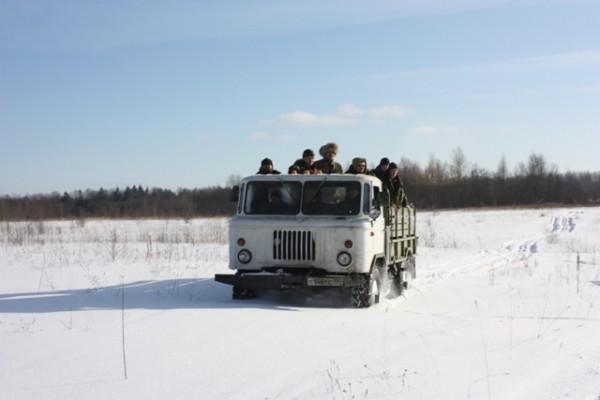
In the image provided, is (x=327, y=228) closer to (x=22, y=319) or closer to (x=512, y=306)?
(x=512, y=306)

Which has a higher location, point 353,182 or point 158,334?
point 353,182

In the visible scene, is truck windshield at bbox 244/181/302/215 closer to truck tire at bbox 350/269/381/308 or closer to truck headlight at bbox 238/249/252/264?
truck headlight at bbox 238/249/252/264

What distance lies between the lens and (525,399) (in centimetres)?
530

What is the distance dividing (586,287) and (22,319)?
31.8 ft

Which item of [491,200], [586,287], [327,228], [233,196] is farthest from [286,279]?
[491,200]

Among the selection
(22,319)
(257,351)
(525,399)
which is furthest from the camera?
(22,319)

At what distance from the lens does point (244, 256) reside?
1077cm

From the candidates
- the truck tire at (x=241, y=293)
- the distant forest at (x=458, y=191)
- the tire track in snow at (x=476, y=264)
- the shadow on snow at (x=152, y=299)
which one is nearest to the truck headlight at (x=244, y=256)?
the truck tire at (x=241, y=293)

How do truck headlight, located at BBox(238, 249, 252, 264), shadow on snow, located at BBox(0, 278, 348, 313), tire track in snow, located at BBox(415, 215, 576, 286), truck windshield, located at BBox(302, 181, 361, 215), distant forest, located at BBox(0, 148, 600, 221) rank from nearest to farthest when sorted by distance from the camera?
shadow on snow, located at BBox(0, 278, 348, 313) < truck headlight, located at BBox(238, 249, 252, 264) < truck windshield, located at BBox(302, 181, 361, 215) < tire track in snow, located at BBox(415, 215, 576, 286) < distant forest, located at BBox(0, 148, 600, 221)

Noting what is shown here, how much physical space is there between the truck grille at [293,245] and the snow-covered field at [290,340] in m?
0.78

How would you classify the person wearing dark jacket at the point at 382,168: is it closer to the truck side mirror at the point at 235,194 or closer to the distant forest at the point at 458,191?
the truck side mirror at the point at 235,194

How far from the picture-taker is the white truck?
34.2ft

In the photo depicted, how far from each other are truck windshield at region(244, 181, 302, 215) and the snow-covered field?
1.53 meters

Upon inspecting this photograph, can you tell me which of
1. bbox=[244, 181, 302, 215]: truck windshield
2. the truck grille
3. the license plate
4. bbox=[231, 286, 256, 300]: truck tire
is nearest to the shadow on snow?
bbox=[231, 286, 256, 300]: truck tire
